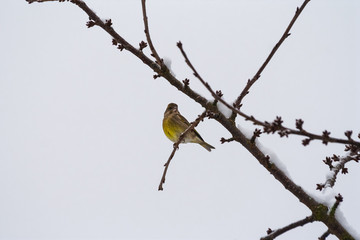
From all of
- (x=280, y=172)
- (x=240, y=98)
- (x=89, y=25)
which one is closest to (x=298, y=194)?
(x=280, y=172)

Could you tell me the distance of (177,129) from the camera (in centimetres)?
998

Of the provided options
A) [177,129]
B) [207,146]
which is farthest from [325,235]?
[207,146]

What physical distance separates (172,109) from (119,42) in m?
7.11

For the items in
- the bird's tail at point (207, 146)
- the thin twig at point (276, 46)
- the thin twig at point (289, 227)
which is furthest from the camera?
the bird's tail at point (207, 146)

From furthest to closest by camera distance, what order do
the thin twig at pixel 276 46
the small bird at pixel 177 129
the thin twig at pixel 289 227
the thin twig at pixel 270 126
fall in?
the small bird at pixel 177 129, the thin twig at pixel 289 227, the thin twig at pixel 276 46, the thin twig at pixel 270 126

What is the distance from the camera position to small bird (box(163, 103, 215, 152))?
9977 millimetres

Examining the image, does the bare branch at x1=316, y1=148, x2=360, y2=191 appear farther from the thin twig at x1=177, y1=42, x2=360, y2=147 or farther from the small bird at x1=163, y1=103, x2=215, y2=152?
the small bird at x1=163, y1=103, x2=215, y2=152

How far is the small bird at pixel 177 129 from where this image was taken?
9977mm

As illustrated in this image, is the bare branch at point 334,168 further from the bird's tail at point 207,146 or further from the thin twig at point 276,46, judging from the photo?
the bird's tail at point 207,146

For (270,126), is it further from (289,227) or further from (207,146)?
(207,146)

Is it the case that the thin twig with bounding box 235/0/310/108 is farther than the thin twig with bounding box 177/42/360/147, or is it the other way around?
the thin twig with bounding box 235/0/310/108

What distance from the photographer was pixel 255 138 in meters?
3.82

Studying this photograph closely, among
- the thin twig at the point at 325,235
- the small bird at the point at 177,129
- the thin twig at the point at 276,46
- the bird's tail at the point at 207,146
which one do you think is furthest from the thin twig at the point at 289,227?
the bird's tail at the point at 207,146

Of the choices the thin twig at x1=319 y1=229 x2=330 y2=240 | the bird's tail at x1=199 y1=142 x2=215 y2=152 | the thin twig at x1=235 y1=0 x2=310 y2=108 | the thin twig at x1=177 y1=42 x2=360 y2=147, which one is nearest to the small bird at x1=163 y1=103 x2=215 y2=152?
the bird's tail at x1=199 y1=142 x2=215 y2=152
